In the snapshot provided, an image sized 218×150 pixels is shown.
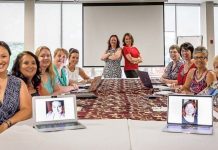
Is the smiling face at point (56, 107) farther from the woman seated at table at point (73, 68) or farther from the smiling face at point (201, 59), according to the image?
the woman seated at table at point (73, 68)

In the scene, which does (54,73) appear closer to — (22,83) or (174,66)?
(22,83)

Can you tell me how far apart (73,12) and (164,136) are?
658cm

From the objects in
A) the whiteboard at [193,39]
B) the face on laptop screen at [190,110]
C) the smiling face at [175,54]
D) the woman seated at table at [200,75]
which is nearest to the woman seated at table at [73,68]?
the smiling face at [175,54]

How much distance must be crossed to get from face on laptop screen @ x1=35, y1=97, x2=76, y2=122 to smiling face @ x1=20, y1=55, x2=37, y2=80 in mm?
895

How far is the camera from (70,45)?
24.6 feet

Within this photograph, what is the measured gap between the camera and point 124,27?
7137mm

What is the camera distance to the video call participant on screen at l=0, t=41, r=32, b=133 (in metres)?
1.87

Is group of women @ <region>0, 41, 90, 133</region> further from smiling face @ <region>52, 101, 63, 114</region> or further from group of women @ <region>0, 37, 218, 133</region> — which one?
smiling face @ <region>52, 101, 63, 114</region>

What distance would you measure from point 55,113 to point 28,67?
3.07 feet

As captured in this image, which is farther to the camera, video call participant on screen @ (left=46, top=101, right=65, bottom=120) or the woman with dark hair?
the woman with dark hair

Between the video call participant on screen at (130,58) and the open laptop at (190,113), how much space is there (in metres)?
3.59

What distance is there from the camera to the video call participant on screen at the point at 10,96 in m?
1.87

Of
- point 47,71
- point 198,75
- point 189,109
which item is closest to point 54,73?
point 47,71

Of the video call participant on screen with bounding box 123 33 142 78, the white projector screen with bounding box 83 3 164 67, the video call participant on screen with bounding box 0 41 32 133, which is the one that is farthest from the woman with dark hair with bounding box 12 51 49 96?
the white projector screen with bounding box 83 3 164 67
